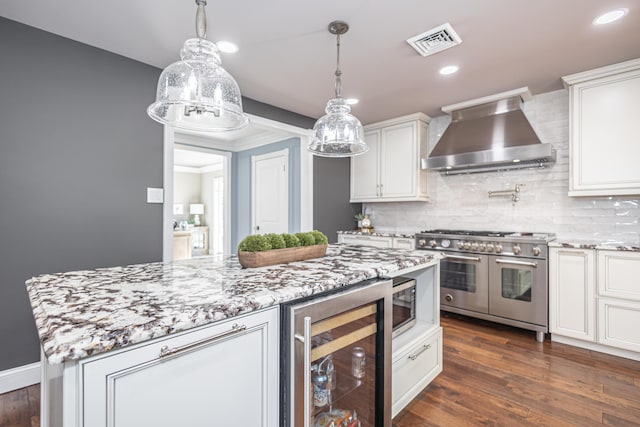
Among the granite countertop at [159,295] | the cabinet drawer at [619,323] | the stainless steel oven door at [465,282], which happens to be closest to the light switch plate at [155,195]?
the granite countertop at [159,295]

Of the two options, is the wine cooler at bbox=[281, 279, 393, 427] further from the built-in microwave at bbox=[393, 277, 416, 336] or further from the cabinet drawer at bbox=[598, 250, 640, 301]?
the cabinet drawer at bbox=[598, 250, 640, 301]

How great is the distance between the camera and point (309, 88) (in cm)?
313

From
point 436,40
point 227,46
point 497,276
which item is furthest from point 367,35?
point 497,276

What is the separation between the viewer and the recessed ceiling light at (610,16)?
1.92m

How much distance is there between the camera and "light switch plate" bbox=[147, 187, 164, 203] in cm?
265

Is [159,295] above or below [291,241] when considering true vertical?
below

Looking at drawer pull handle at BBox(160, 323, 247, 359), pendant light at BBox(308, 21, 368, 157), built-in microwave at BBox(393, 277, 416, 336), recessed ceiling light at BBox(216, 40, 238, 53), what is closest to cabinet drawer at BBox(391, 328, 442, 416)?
built-in microwave at BBox(393, 277, 416, 336)

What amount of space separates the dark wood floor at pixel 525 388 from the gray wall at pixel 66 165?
2435 millimetres

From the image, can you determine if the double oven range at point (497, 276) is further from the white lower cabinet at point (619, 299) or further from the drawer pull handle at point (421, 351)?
the drawer pull handle at point (421, 351)

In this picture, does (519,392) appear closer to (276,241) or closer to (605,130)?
(276,241)

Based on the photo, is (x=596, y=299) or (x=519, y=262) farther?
(x=519, y=262)

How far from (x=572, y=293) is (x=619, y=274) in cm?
36

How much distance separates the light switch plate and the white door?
6.23 feet

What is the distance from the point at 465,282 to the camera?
3.25m
